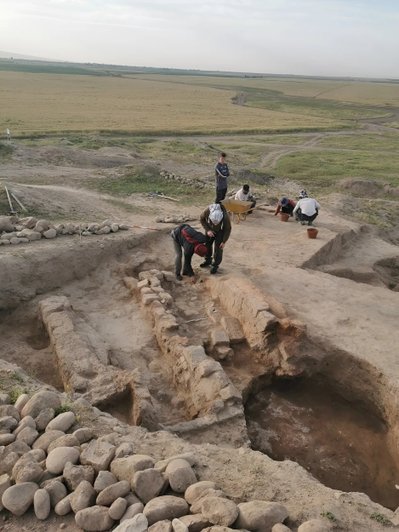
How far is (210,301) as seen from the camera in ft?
30.4

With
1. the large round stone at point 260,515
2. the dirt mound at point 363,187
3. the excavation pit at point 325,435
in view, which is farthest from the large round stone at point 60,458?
the dirt mound at point 363,187

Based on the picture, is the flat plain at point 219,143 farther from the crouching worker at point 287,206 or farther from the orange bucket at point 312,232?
the orange bucket at point 312,232

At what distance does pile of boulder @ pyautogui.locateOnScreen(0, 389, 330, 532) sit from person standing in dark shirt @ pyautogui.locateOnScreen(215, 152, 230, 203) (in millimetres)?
9803

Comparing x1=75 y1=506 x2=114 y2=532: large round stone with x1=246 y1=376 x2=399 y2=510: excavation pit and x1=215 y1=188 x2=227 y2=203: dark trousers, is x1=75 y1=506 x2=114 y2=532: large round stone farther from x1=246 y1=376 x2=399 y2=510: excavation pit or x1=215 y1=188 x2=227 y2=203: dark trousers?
x1=215 y1=188 x2=227 y2=203: dark trousers

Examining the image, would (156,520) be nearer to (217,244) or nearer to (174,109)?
(217,244)

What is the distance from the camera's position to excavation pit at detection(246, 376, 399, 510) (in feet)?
20.0

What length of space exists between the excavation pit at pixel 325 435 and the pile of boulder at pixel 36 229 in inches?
222

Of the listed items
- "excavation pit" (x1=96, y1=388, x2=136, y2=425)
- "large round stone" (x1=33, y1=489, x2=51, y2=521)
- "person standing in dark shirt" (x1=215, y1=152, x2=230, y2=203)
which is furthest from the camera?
"person standing in dark shirt" (x1=215, y1=152, x2=230, y2=203)

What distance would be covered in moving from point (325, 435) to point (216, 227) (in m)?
4.29

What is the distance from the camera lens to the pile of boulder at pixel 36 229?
10193 mm

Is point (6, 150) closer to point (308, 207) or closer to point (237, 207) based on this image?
point (237, 207)

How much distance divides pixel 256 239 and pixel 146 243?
280 cm

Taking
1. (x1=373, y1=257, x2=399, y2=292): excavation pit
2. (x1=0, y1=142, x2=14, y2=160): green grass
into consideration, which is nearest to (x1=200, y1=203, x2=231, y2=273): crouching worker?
(x1=373, y1=257, x2=399, y2=292): excavation pit

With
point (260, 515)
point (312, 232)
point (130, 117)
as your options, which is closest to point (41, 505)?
point (260, 515)
